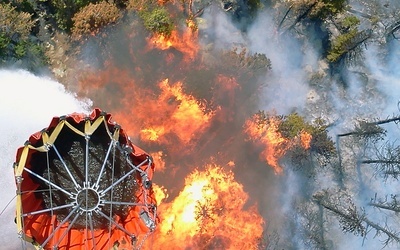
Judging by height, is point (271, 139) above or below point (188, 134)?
above

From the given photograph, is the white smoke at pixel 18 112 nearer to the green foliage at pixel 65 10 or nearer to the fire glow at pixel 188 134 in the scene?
the fire glow at pixel 188 134

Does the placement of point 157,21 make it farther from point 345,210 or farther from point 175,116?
point 345,210

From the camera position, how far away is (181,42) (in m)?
Result: 20.0

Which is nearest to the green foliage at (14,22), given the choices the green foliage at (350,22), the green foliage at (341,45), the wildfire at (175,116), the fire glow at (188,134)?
the fire glow at (188,134)

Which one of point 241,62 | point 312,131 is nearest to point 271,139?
point 312,131

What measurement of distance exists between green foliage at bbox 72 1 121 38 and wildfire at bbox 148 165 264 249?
8.22 meters

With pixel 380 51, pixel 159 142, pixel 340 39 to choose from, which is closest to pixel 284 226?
pixel 159 142

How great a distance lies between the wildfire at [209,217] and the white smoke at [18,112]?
19.9ft

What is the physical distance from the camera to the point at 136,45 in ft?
63.9

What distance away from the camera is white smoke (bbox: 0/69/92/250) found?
16.7 m

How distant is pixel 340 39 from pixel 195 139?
29.0 feet

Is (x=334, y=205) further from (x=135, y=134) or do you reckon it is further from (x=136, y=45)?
(x=136, y=45)

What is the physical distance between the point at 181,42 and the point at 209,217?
337 inches

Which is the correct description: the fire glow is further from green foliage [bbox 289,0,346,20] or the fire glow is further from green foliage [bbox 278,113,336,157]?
green foliage [bbox 289,0,346,20]
